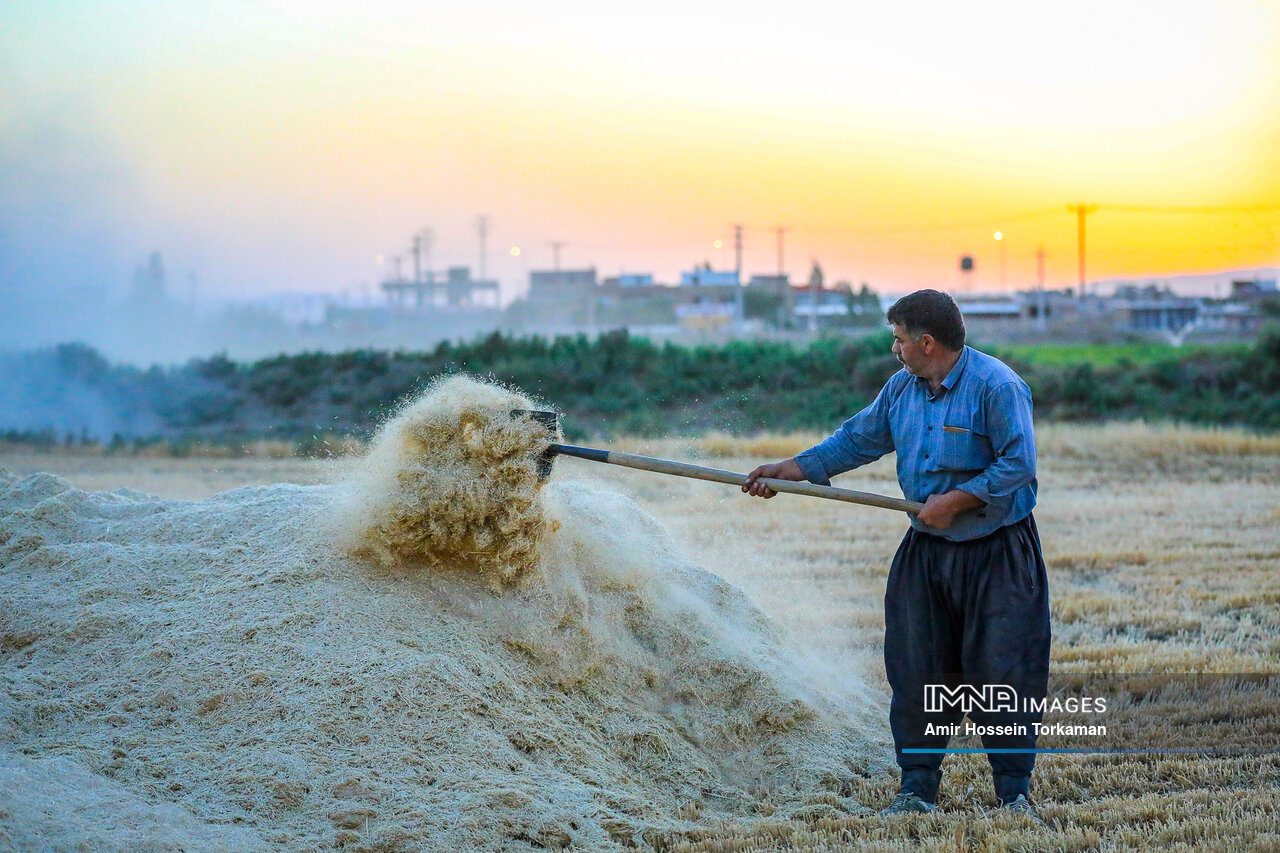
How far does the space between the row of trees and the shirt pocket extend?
1572 cm

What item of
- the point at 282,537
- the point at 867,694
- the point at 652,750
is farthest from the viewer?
the point at 867,694

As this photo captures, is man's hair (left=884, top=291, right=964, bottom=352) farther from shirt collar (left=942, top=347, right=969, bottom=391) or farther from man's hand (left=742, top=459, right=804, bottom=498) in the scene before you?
man's hand (left=742, top=459, right=804, bottom=498)

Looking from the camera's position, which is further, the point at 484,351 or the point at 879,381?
the point at 484,351

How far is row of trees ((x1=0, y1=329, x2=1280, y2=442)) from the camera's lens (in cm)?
2145

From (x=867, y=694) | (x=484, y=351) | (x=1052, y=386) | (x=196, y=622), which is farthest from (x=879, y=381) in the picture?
(x=196, y=622)

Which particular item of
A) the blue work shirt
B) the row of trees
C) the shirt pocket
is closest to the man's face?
the blue work shirt

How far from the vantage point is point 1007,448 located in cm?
353

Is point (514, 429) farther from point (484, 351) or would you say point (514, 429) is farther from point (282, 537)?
point (484, 351)

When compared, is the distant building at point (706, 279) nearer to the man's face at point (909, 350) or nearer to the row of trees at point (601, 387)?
the row of trees at point (601, 387)

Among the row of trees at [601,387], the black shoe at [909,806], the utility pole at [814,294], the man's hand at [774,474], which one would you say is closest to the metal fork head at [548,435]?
the man's hand at [774,474]

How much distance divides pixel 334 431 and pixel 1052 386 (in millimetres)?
14549

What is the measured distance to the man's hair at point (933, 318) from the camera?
3631 mm

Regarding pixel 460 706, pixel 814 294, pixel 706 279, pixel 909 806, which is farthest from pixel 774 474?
pixel 706 279

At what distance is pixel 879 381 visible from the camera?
23.7 metres
